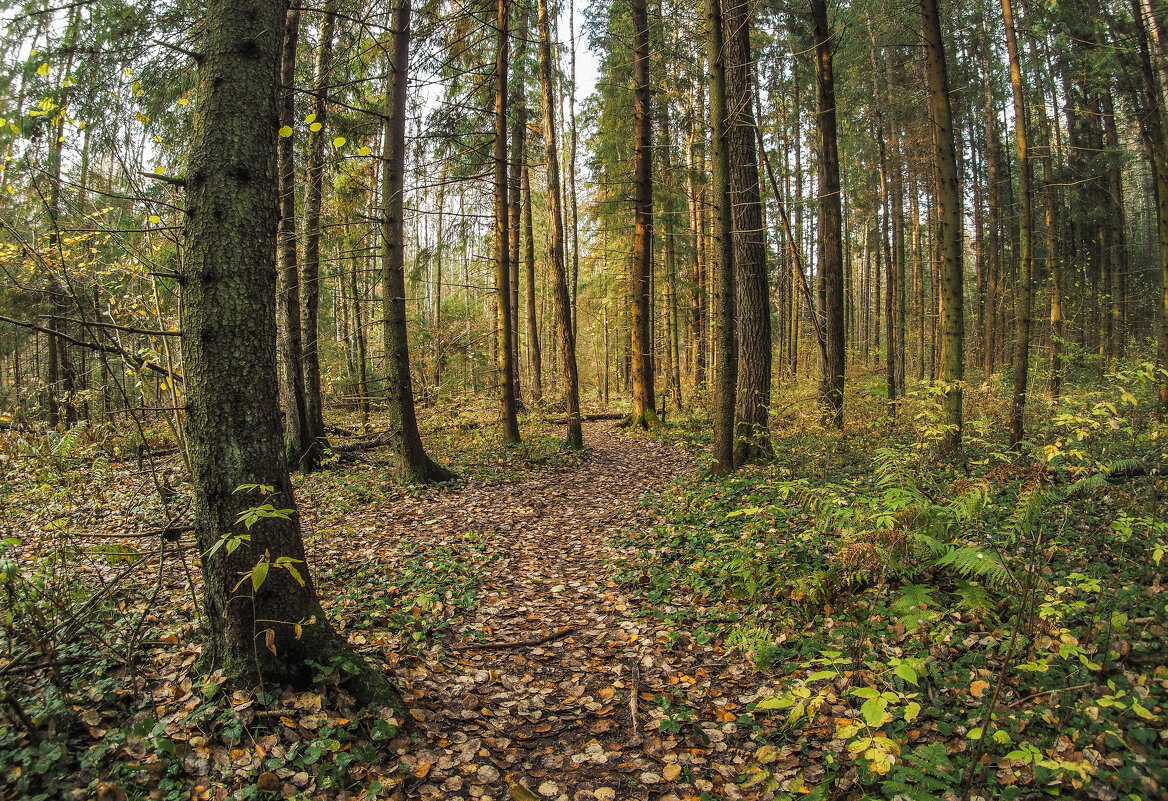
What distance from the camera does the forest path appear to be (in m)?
2.94

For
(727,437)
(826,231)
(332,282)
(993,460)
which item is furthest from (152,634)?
(332,282)

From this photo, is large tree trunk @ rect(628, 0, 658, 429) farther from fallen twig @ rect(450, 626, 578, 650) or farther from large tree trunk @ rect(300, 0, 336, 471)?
fallen twig @ rect(450, 626, 578, 650)

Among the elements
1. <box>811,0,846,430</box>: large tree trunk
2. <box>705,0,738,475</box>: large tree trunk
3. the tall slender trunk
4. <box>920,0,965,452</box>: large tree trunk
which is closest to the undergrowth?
<box>920,0,965,452</box>: large tree trunk

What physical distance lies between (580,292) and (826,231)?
17.7 metres

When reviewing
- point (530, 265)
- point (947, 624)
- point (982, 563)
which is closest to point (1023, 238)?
point (982, 563)

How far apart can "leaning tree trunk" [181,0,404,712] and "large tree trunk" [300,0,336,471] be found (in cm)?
627

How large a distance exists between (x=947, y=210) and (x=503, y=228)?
315 inches

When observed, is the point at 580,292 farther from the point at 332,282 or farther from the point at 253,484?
the point at 253,484

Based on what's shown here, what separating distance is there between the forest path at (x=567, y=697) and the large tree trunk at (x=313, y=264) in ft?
15.3

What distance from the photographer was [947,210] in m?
7.52

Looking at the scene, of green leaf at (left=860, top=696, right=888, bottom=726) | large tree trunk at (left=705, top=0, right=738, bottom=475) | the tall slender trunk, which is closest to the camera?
green leaf at (left=860, top=696, right=888, bottom=726)

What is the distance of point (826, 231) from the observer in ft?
37.3

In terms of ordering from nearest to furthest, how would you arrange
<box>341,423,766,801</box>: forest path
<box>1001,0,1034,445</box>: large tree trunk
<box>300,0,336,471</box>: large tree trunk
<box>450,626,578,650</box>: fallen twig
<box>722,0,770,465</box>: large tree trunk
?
1. <box>341,423,766,801</box>: forest path
2. <box>450,626,578,650</box>: fallen twig
3. <box>722,0,770,465</box>: large tree trunk
4. <box>1001,0,1034,445</box>: large tree trunk
5. <box>300,0,336,471</box>: large tree trunk

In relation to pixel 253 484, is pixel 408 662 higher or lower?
lower
